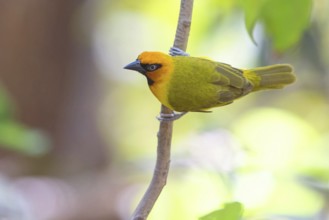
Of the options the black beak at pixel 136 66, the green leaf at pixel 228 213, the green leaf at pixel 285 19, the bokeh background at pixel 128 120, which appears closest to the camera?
the green leaf at pixel 228 213

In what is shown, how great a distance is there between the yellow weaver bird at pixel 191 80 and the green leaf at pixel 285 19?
23 cm

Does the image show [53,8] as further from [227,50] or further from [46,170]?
[227,50]

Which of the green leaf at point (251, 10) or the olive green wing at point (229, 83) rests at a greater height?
the olive green wing at point (229, 83)

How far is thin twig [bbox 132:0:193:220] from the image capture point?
0.84 metres

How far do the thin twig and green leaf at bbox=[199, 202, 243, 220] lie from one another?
0.16 metres

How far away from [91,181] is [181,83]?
2333mm

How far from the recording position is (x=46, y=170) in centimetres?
363

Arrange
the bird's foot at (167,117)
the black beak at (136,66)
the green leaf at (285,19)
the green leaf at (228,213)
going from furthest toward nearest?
1. the black beak at (136,66)
2. the bird's foot at (167,117)
3. the green leaf at (285,19)
4. the green leaf at (228,213)

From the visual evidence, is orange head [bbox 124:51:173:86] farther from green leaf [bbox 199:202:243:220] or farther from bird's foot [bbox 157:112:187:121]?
green leaf [bbox 199:202:243:220]

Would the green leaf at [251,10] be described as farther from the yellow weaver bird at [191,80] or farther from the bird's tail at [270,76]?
the bird's tail at [270,76]

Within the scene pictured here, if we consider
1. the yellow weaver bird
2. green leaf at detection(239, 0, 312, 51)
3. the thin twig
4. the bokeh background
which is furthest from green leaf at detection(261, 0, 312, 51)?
the bokeh background

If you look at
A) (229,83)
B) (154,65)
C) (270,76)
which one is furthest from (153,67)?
(270,76)

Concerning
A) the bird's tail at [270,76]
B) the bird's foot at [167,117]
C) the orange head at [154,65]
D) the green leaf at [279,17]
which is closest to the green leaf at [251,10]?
the green leaf at [279,17]

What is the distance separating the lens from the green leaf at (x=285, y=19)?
82 centimetres
